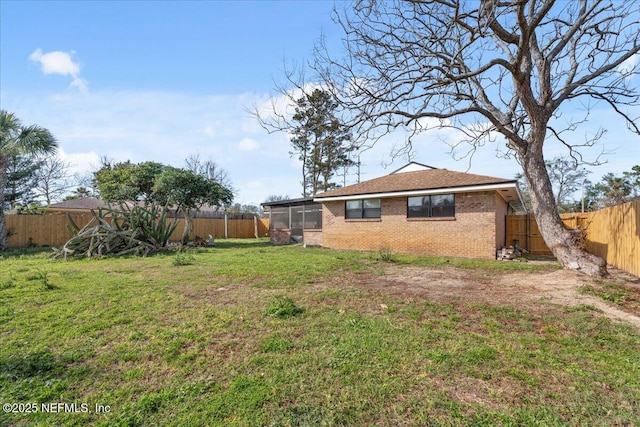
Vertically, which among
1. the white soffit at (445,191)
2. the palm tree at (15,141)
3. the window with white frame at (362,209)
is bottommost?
the window with white frame at (362,209)

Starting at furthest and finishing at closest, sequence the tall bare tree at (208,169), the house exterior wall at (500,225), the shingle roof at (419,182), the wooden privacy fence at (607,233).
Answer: the tall bare tree at (208,169) → the house exterior wall at (500,225) → the shingle roof at (419,182) → the wooden privacy fence at (607,233)

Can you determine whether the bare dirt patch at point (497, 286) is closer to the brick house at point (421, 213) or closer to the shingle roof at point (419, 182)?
the brick house at point (421, 213)

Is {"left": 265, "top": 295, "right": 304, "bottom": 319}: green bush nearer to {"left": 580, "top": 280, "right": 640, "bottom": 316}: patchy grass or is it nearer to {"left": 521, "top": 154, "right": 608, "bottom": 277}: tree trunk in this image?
{"left": 580, "top": 280, "right": 640, "bottom": 316}: patchy grass

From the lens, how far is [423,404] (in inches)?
92.2

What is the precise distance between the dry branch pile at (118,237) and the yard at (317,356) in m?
5.84

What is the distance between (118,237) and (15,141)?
6.24 meters

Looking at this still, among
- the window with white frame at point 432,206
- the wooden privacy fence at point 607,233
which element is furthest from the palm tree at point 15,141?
the wooden privacy fence at point 607,233

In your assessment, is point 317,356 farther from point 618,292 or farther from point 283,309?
point 618,292

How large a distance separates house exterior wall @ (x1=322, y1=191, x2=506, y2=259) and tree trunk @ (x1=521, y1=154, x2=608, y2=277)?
3097mm

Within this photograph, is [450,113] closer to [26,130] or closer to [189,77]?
[189,77]

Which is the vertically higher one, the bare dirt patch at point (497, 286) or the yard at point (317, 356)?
the yard at point (317, 356)

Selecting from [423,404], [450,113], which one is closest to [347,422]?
[423,404]

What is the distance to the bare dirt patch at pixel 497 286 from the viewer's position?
5.21 m

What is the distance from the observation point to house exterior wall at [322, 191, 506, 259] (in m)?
11.7
